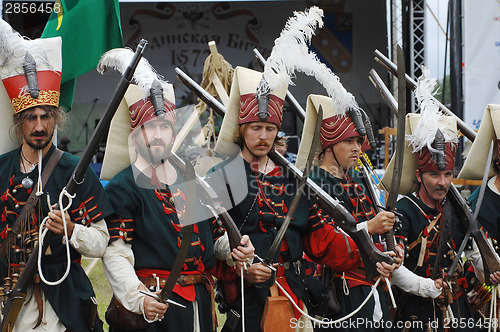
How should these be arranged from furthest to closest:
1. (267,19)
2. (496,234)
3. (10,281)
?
(267,19)
(496,234)
(10,281)

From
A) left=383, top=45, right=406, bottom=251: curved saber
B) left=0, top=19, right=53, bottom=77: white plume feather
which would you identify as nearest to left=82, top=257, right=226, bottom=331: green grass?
left=383, top=45, right=406, bottom=251: curved saber

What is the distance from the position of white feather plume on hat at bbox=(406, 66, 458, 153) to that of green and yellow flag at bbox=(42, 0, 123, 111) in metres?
2.13

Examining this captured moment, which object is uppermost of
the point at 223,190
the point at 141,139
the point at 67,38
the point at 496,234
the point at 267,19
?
the point at 267,19

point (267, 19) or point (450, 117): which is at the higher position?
point (267, 19)

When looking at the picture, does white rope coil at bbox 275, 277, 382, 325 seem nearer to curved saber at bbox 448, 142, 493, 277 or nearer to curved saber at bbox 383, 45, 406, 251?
curved saber at bbox 383, 45, 406, 251

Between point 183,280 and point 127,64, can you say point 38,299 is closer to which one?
point 183,280

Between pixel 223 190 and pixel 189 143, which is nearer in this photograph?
pixel 223 190

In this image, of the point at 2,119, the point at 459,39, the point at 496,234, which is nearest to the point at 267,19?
the point at 459,39

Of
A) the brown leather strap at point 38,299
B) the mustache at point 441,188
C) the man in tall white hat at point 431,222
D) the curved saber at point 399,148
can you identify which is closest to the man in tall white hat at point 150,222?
the brown leather strap at point 38,299

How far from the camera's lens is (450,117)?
16.5 ft

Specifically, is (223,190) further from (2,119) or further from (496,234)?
(496,234)

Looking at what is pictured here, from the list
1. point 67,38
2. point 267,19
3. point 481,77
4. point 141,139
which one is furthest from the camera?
point 267,19

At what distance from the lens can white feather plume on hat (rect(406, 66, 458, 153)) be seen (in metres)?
4.76

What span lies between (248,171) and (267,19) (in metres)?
11.2
